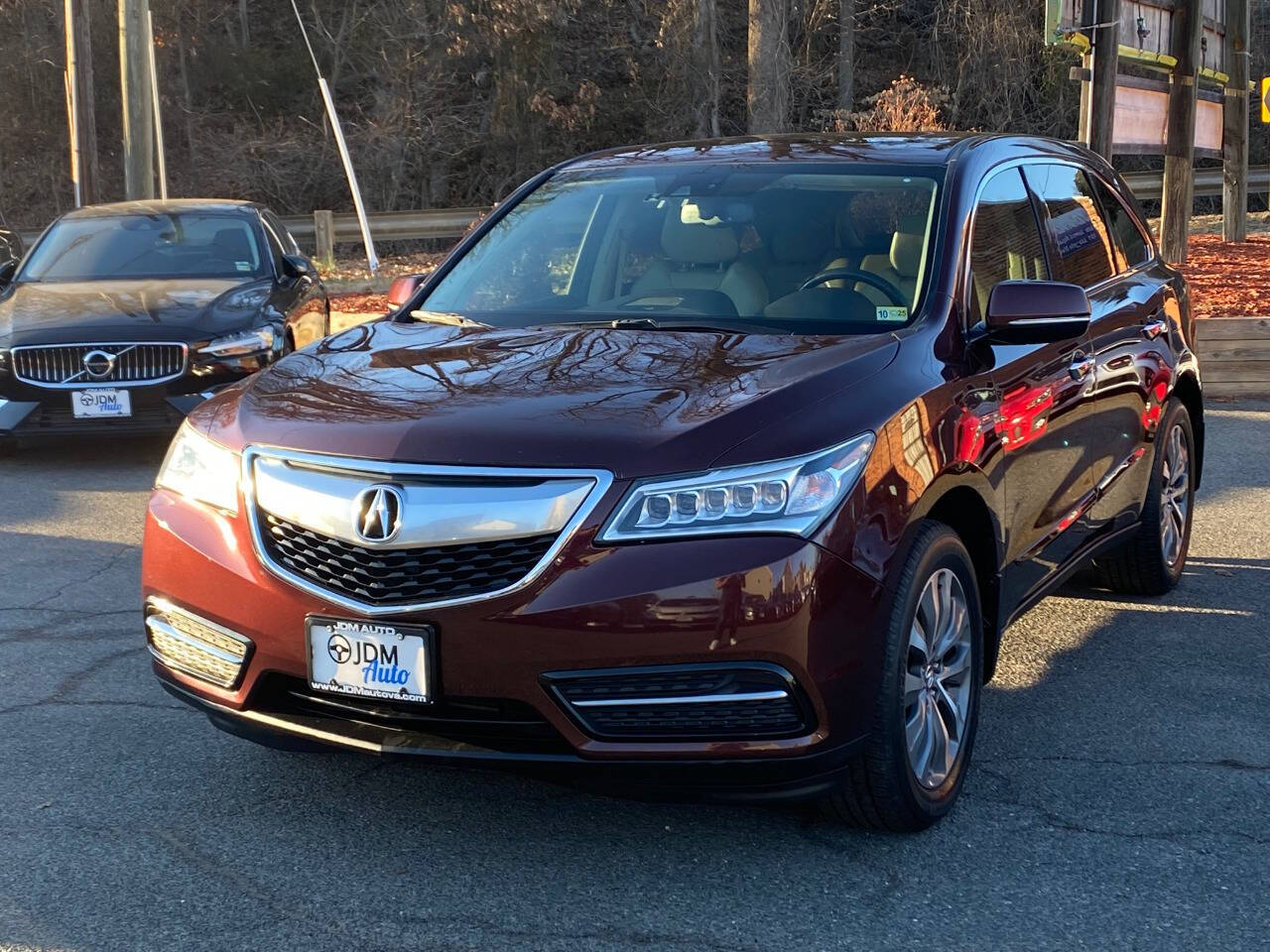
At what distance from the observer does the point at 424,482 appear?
11.3 ft

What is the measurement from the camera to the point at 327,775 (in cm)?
428

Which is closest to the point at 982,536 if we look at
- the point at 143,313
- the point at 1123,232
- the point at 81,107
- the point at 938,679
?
the point at 938,679

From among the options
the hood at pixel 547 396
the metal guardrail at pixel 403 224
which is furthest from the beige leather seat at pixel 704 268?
the metal guardrail at pixel 403 224

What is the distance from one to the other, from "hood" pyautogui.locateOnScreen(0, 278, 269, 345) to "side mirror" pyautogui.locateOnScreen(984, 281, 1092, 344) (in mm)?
6034

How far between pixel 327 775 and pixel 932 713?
5.51ft

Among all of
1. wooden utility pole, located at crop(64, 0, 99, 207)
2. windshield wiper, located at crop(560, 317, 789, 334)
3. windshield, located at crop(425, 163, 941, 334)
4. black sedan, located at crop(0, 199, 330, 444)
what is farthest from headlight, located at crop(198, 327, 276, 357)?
wooden utility pole, located at crop(64, 0, 99, 207)

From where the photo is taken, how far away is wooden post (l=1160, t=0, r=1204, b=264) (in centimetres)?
1532

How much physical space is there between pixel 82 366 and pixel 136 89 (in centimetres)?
817

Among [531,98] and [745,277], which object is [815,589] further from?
[531,98]

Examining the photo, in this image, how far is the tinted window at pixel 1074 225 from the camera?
5281 mm

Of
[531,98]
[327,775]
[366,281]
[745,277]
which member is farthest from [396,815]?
[531,98]

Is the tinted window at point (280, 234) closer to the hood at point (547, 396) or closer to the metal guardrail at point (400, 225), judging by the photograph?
the hood at point (547, 396)

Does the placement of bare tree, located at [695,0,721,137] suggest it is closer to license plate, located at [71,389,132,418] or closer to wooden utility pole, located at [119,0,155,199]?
wooden utility pole, located at [119,0,155,199]

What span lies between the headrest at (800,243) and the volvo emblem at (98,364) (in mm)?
5439
